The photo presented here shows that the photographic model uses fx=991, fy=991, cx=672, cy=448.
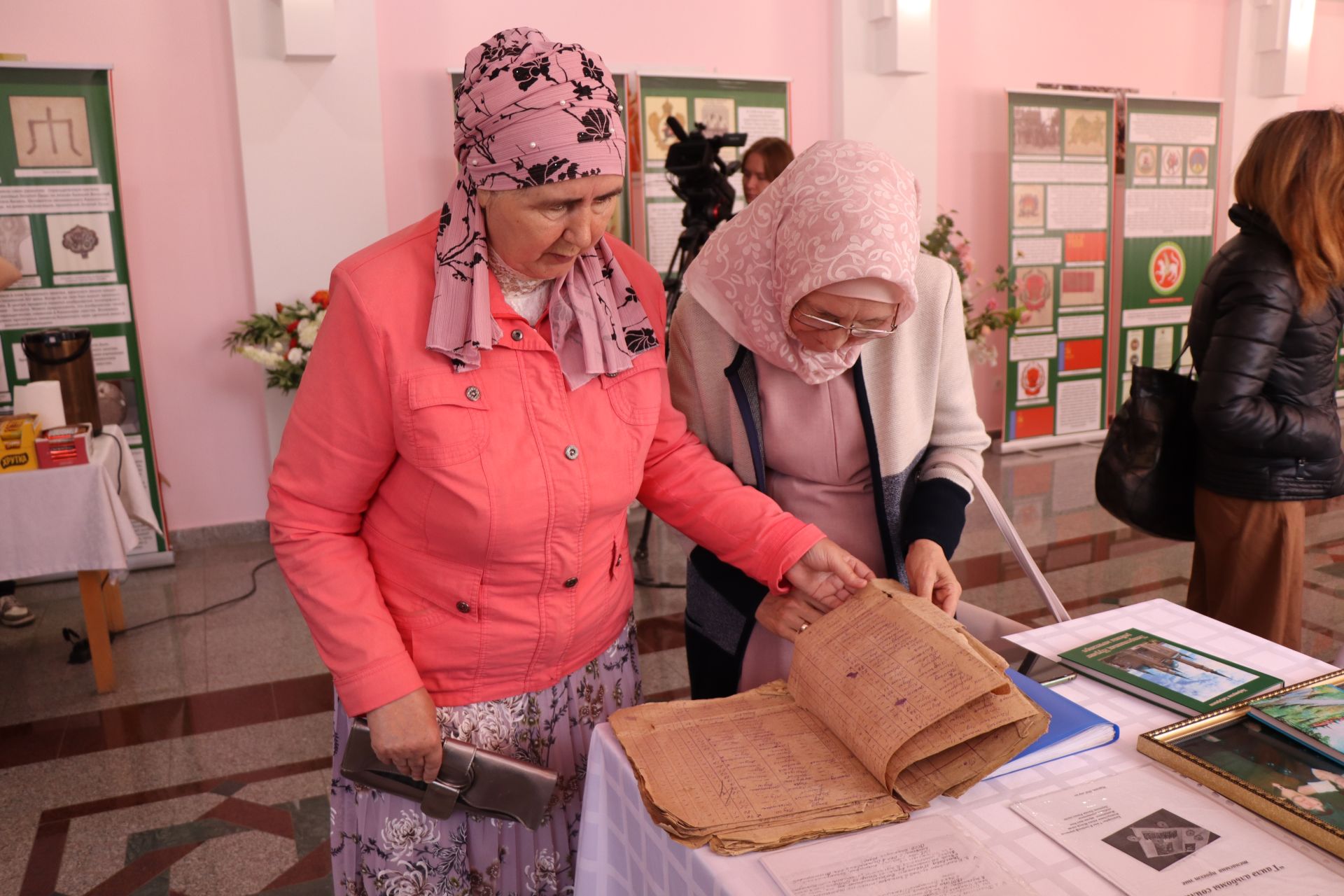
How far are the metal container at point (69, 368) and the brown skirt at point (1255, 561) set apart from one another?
3.53 metres

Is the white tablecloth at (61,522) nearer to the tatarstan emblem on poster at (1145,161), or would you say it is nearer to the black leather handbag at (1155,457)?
the black leather handbag at (1155,457)

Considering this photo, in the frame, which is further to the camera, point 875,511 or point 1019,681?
point 875,511

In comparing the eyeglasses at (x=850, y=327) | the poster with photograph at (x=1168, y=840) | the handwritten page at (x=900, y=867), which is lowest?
the handwritten page at (x=900, y=867)

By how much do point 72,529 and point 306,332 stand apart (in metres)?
1.50

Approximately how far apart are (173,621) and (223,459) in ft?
3.99

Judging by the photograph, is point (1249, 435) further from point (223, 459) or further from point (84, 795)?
point (223, 459)

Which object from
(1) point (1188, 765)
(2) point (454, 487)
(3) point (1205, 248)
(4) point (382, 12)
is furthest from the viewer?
(3) point (1205, 248)

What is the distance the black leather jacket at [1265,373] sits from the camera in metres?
2.17

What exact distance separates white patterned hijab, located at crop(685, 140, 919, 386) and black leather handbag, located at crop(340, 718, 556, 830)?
26.2 inches

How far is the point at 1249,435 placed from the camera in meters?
2.23

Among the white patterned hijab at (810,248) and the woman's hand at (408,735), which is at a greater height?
the white patterned hijab at (810,248)

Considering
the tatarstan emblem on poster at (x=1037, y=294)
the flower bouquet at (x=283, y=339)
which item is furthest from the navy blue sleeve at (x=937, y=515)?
the tatarstan emblem on poster at (x=1037, y=294)

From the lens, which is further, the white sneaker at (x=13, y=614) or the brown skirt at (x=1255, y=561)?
the white sneaker at (x=13, y=614)

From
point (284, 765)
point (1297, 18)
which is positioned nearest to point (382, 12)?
point (284, 765)
